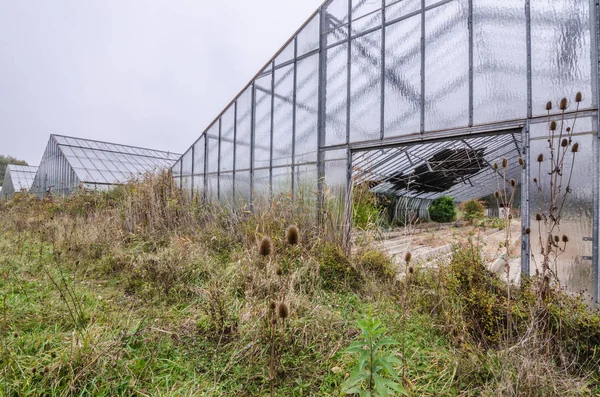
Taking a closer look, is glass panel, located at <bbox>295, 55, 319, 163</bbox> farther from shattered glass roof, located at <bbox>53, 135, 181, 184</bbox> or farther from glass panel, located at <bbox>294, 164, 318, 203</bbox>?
shattered glass roof, located at <bbox>53, 135, 181, 184</bbox>

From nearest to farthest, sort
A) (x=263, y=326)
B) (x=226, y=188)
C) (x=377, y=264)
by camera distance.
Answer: (x=263, y=326) < (x=377, y=264) < (x=226, y=188)

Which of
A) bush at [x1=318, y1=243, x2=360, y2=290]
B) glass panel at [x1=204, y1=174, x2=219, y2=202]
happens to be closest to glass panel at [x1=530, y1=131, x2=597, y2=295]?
bush at [x1=318, y1=243, x2=360, y2=290]

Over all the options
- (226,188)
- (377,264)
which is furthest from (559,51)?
(226,188)

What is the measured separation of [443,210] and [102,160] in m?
19.4

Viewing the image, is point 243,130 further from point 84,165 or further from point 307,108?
point 84,165

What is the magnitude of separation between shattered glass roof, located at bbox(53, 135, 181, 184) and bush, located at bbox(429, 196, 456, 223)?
14.2m

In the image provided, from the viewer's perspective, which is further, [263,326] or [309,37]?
[309,37]

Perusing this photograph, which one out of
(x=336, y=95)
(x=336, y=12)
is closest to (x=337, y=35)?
(x=336, y=12)

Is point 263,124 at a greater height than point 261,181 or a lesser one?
greater

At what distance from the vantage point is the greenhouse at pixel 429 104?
9.80ft

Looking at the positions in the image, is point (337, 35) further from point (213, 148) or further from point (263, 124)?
point (213, 148)

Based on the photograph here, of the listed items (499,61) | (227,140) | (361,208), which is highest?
(499,61)

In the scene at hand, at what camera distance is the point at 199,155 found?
8.45 metres

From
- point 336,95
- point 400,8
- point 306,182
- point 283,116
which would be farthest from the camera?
point 283,116
